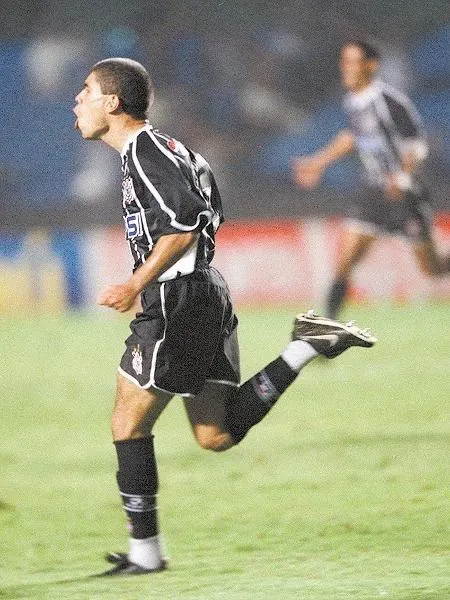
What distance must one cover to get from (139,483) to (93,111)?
103cm

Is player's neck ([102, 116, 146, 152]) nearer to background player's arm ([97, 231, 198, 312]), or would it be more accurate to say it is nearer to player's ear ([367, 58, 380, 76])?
background player's arm ([97, 231, 198, 312])

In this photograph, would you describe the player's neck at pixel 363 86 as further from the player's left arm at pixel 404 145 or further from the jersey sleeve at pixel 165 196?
the jersey sleeve at pixel 165 196

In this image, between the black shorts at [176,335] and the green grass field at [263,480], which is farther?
the green grass field at [263,480]

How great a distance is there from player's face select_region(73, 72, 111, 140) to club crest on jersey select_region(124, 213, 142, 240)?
11.0 inches

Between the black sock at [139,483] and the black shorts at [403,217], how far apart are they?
16.9 ft

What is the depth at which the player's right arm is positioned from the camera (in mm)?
9141

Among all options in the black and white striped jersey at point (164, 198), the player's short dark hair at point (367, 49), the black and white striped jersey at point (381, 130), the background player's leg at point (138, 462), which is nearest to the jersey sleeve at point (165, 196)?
the black and white striped jersey at point (164, 198)

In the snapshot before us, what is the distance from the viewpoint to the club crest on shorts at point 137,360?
352 centimetres

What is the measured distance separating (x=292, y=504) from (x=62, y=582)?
1472 mm

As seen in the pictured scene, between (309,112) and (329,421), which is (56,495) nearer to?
(329,421)

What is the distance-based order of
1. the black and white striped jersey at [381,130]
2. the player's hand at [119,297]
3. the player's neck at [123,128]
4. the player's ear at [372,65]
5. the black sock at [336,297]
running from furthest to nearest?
1. the player's ear at [372,65]
2. the black sock at [336,297]
3. the black and white striped jersey at [381,130]
4. the player's neck at [123,128]
5. the player's hand at [119,297]

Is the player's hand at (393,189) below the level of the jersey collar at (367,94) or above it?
below

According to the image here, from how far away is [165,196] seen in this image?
11.3ft

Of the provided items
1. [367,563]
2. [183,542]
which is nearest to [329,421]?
[183,542]
